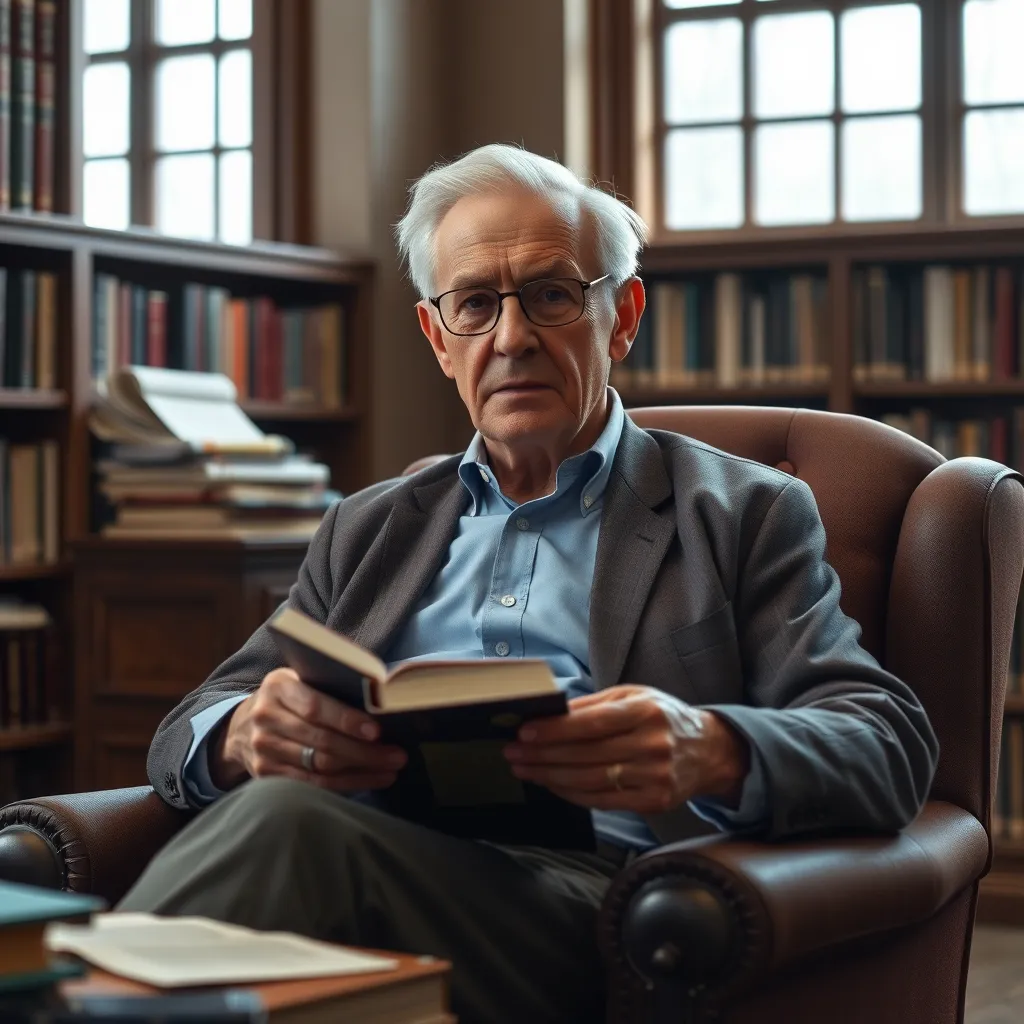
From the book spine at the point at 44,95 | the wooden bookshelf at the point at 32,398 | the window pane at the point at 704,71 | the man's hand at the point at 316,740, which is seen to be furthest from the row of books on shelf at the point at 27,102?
the man's hand at the point at 316,740

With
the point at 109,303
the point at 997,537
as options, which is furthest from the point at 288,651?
the point at 109,303

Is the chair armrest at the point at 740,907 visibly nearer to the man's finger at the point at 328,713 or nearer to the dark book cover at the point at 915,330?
the man's finger at the point at 328,713

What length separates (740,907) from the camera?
1352 millimetres

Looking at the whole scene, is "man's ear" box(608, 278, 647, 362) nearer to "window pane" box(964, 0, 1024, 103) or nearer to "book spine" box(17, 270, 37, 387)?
"book spine" box(17, 270, 37, 387)

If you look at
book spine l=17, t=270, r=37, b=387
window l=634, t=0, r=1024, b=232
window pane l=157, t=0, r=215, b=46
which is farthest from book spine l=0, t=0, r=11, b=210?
window l=634, t=0, r=1024, b=232

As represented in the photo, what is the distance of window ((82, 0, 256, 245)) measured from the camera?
4543 mm

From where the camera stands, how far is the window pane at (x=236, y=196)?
4.53 metres

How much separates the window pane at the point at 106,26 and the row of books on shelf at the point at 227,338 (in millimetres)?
1055

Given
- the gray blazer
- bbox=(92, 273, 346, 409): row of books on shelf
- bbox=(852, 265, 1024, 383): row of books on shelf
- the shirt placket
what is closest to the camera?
the gray blazer

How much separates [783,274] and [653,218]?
1.56 feet

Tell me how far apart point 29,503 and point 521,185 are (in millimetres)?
1885

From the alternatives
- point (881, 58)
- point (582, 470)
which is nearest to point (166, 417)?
point (582, 470)

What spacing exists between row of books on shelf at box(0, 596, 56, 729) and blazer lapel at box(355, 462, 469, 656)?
5.55ft

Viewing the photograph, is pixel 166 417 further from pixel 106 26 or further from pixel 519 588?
pixel 106 26
